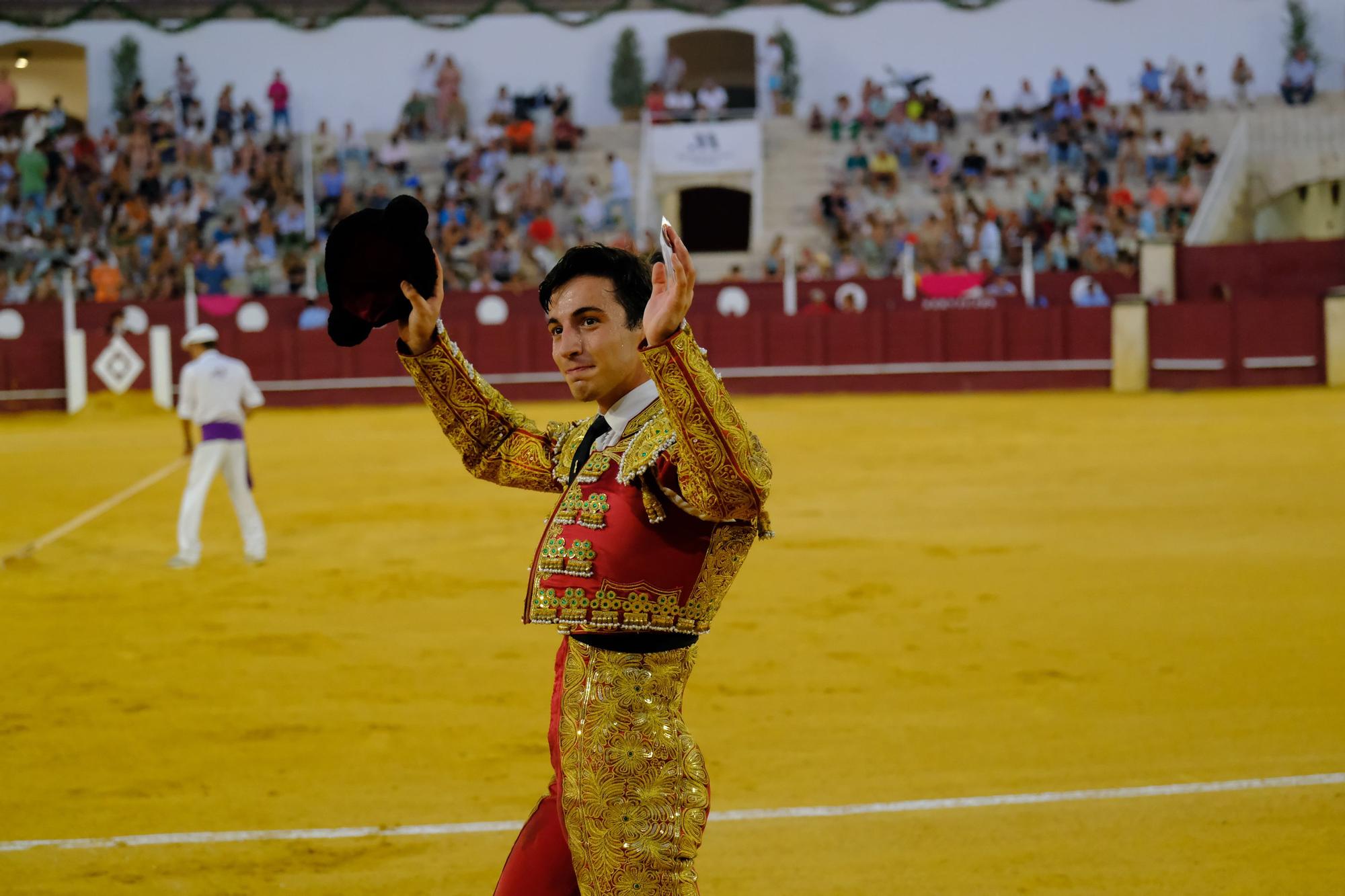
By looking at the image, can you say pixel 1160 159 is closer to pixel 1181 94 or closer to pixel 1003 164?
pixel 1181 94

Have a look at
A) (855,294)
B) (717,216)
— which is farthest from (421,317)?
(717,216)

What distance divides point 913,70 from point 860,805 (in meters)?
21.9

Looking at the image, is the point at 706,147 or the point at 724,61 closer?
the point at 706,147

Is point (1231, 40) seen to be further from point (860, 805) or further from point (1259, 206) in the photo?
point (860, 805)

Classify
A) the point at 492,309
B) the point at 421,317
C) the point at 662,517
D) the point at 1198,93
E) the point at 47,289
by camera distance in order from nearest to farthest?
the point at 662,517 → the point at 421,317 → the point at 492,309 → the point at 47,289 → the point at 1198,93

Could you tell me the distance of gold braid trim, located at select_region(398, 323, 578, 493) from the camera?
2.56 m

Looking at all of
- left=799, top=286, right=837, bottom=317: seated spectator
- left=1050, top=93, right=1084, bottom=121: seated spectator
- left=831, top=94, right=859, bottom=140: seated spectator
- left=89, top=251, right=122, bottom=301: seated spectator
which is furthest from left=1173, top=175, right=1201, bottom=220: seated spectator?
left=89, top=251, right=122, bottom=301: seated spectator

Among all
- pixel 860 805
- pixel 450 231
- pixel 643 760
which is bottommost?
pixel 860 805

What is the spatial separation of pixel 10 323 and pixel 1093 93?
16041 mm

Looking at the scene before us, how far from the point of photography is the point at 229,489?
877cm

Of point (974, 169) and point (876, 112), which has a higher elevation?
point (876, 112)

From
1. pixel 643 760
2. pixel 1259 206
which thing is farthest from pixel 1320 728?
pixel 1259 206

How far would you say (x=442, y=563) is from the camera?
8883mm

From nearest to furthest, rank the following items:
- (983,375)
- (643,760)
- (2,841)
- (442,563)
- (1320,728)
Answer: (643,760)
(2,841)
(1320,728)
(442,563)
(983,375)
